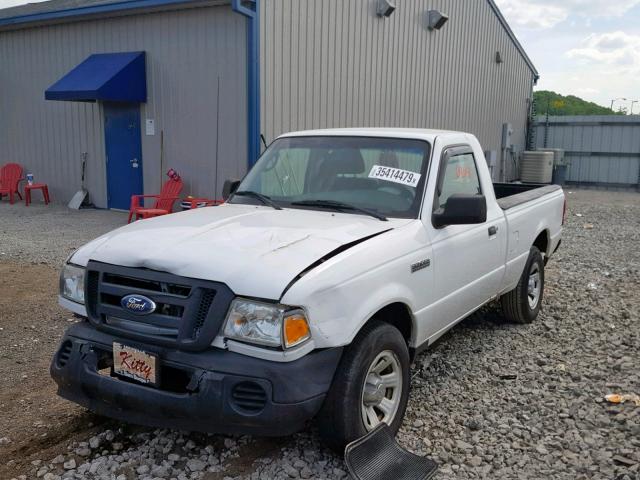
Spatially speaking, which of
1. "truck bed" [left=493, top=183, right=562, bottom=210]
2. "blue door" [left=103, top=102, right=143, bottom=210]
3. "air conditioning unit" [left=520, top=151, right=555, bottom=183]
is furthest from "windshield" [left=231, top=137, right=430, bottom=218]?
"air conditioning unit" [left=520, top=151, right=555, bottom=183]

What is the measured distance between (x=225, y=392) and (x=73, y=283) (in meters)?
1.22

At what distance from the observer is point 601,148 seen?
21.1 m

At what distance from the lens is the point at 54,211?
1267 cm

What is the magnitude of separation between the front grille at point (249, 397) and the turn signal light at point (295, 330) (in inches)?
9.8

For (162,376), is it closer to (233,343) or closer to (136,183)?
(233,343)

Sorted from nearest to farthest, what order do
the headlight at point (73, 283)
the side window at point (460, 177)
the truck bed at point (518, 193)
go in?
the headlight at point (73, 283), the side window at point (460, 177), the truck bed at point (518, 193)

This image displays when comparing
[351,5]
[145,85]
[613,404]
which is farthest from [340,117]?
[613,404]

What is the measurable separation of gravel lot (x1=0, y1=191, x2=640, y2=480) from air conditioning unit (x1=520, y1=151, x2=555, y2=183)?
50.7 ft

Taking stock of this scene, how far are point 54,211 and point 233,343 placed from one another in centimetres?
1112

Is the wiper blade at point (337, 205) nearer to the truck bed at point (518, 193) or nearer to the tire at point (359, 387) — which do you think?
the tire at point (359, 387)

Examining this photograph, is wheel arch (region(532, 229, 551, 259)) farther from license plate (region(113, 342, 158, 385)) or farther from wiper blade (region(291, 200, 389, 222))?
license plate (region(113, 342, 158, 385))

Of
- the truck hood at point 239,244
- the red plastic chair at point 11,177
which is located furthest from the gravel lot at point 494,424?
the red plastic chair at point 11,177

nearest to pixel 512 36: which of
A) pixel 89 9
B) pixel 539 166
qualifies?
pixel 539 166

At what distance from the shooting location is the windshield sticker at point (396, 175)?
400 centimetres
